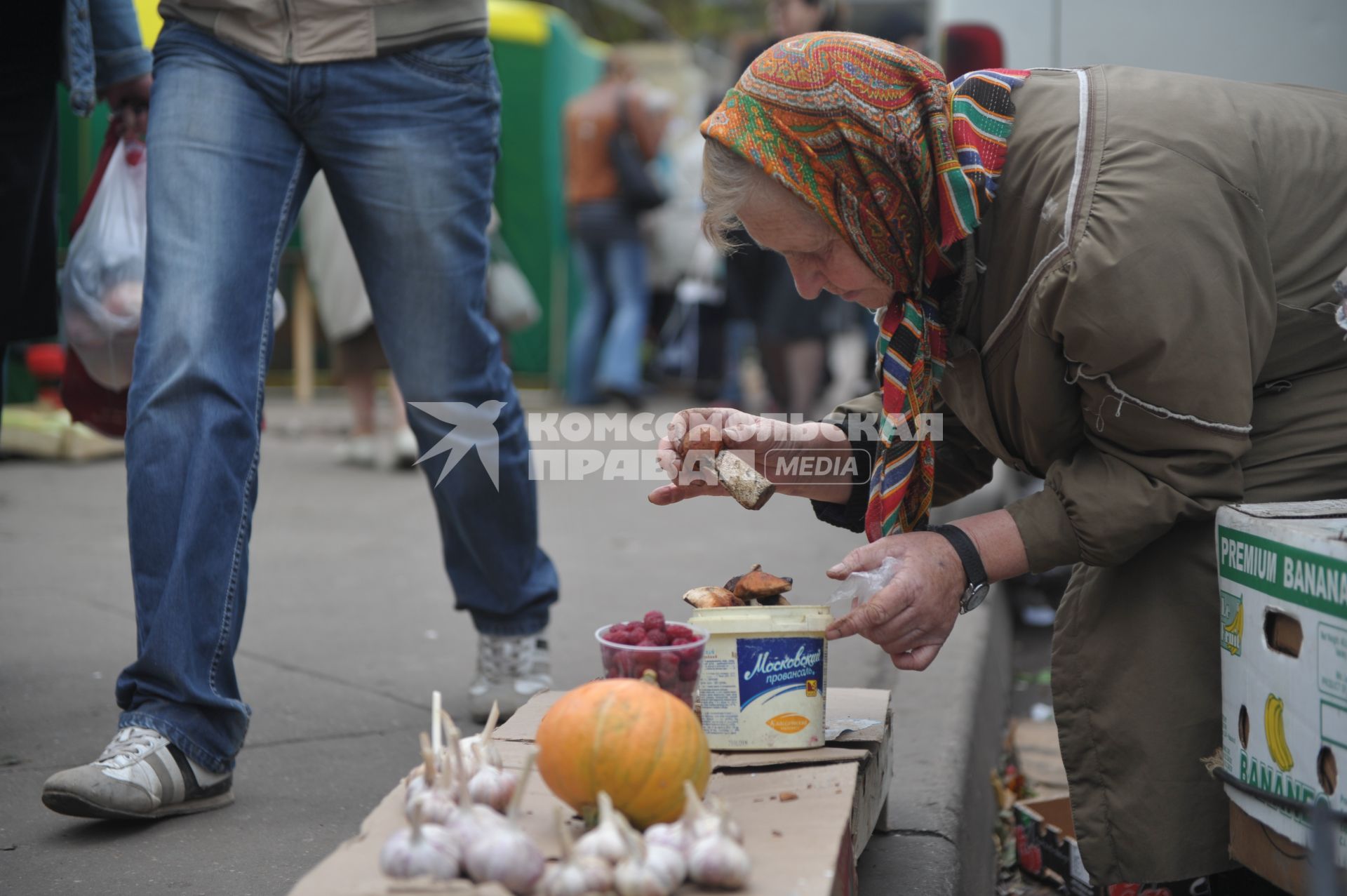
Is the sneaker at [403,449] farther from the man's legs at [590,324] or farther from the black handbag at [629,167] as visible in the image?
the black handbag at [629,167]

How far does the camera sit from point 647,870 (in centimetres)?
132

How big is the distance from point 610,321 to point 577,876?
24.3ft

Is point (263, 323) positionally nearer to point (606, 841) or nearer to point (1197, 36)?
point (606, 841)

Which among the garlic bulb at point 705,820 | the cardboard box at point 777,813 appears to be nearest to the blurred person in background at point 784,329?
the cardboard box at point 777,813

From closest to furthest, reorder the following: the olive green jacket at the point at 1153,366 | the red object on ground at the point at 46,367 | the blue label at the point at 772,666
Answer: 1. the olive green jacket at the point at 1153,366
2. the blue label at the point at 772,666
3. the red object on ground at the point at 46,367

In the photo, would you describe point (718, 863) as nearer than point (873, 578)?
Yes

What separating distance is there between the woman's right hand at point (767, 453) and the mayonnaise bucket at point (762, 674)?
0.27 meters

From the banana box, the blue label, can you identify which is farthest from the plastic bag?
the banana box

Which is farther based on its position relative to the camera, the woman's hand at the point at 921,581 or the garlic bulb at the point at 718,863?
the woman's hand at the point at 921,581

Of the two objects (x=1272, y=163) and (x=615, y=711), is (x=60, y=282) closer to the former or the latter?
(x=615, y=711)

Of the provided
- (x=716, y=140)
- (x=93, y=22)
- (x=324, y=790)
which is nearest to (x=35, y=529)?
(x=93, y=22)

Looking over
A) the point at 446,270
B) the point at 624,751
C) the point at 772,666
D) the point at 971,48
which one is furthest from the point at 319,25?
the point at 971,48

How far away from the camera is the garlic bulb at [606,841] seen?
1349 millimetres

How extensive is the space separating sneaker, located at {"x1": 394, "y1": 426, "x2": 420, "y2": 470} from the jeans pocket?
347cm
